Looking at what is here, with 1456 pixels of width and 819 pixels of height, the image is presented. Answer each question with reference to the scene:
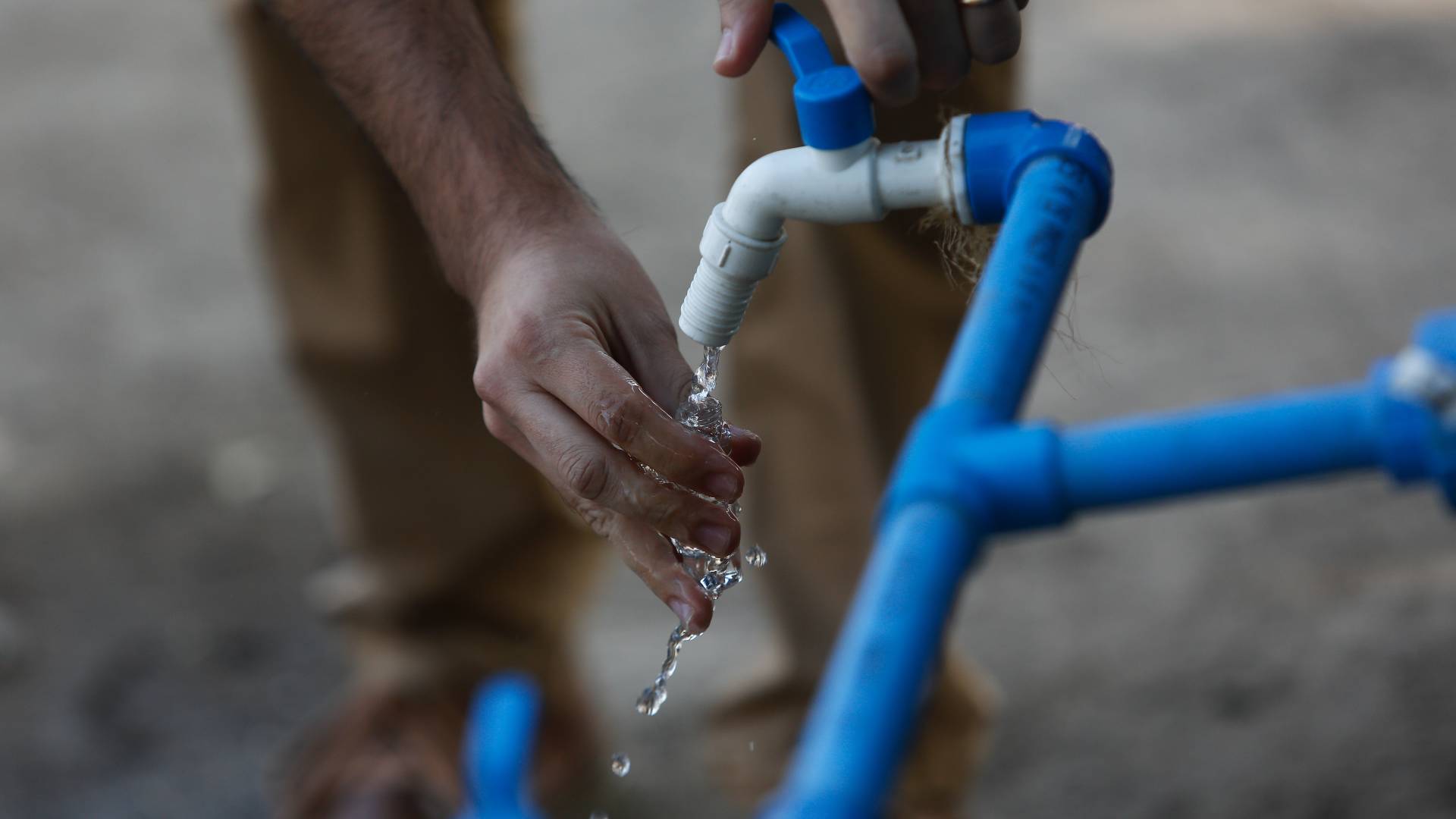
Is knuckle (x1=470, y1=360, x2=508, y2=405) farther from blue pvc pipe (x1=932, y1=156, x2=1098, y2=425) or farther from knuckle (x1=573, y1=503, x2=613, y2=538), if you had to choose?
blue pvc pipe (x1=932, y1=156, x2=1098, y2=425)

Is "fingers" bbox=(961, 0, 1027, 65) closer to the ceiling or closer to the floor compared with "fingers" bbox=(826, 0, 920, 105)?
closer to the floor

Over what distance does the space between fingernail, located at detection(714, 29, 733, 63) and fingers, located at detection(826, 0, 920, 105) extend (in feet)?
0.21

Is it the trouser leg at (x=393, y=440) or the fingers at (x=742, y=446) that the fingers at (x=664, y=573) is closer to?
the fingers at (x=742, y=446)

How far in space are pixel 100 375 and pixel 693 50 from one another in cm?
126

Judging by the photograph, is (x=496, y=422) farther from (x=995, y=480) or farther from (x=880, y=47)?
(x=995, y=480)

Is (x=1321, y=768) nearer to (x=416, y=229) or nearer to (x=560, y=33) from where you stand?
(x=416, y=229)

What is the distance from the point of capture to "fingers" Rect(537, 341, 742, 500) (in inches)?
29.7

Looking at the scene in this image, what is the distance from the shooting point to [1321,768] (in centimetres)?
157

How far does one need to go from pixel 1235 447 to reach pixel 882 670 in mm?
138

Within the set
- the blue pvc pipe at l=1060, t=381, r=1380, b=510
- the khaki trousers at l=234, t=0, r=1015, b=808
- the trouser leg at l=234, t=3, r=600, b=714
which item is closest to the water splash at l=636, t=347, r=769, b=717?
the blue pvc pipe at l=1060, t=381, r=1380, b=510

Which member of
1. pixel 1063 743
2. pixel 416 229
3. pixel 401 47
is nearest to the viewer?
pixel 401 47

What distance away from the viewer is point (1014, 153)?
0.69m

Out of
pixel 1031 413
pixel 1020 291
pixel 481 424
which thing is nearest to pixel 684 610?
pixel 1020 291

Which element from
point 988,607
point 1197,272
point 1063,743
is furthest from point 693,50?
point 1063,743
